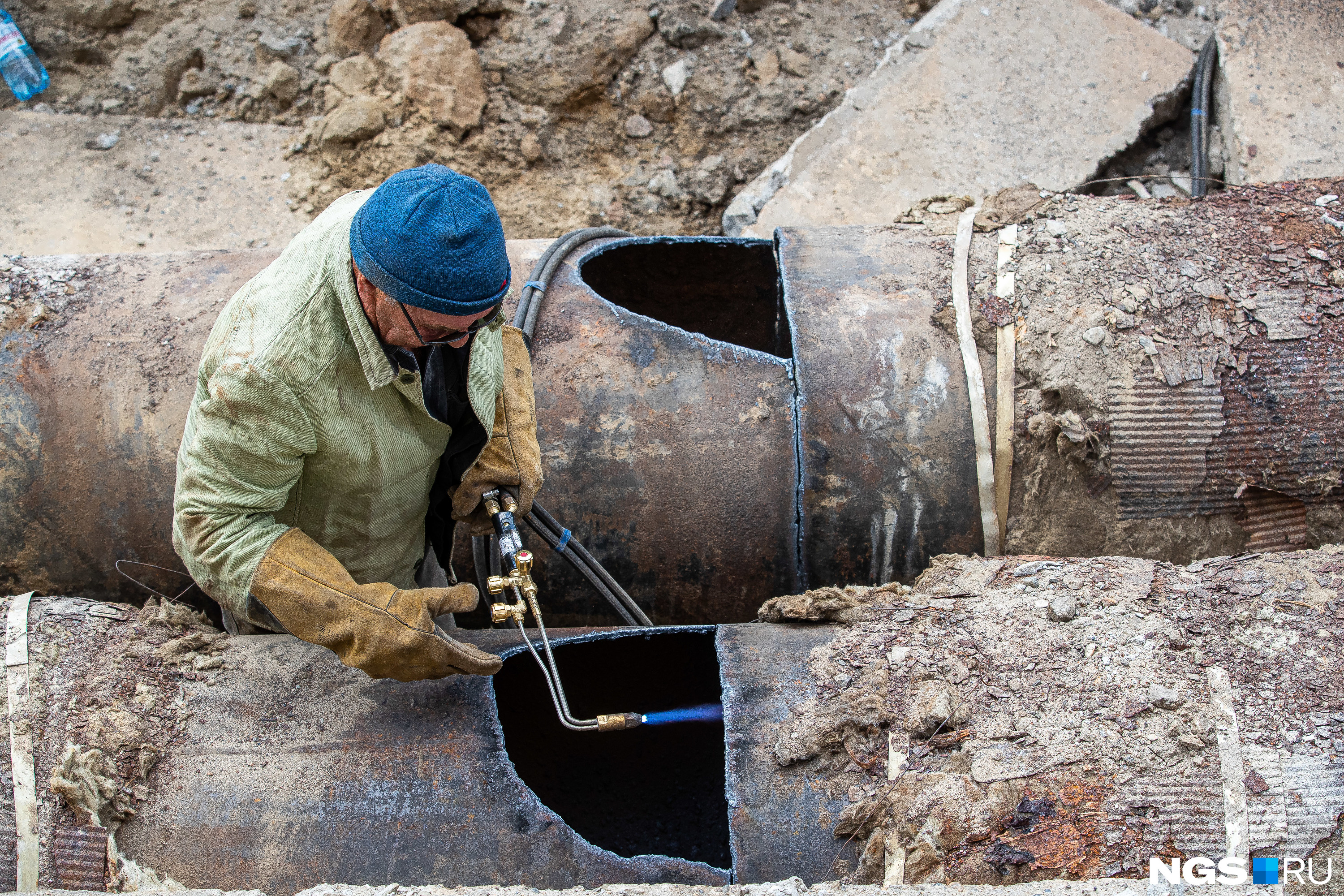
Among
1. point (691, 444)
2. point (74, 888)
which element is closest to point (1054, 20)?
point (691, 444)

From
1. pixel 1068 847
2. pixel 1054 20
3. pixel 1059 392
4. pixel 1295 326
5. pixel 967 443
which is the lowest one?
pixel 1068 847

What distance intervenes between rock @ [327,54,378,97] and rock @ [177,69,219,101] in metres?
0.82

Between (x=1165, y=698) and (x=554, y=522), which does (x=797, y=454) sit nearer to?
(x=554, y=522)

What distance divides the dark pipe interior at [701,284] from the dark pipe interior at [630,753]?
106 centimetres

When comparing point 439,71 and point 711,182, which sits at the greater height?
point 439,71

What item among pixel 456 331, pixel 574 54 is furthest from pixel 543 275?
pixel 574 54

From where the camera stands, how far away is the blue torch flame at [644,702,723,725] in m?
2.25

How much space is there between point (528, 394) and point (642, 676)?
32.3 inches

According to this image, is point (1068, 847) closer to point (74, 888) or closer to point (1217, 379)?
point (1217, 379)

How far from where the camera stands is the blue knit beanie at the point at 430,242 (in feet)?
5.32

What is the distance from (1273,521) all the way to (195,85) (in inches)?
213

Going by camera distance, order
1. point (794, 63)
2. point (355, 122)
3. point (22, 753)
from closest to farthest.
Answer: point (22, 753) < point (355, 122) < point (794, 63)

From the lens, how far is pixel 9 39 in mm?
5098

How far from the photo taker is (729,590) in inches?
105
